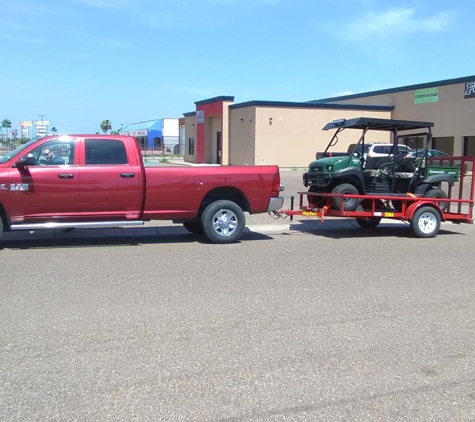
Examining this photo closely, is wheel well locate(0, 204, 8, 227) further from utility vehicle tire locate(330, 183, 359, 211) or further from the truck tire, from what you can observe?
utility vehicle tire locate(330, 183, 359, 211)

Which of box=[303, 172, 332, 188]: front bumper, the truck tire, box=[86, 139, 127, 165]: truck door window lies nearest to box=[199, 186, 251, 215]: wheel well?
the truck tire

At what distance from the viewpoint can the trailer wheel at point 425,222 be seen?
1233 centimetres

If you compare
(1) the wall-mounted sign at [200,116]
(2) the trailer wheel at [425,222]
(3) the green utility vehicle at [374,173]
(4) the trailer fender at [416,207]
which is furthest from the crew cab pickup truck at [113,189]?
(1) the wall-mounted sign at [200,116]

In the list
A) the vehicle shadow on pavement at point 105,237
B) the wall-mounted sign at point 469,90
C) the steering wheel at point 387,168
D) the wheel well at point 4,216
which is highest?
the wall-mounted sign at point 469,90

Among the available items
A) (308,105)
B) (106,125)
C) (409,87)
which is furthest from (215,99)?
(106,125)

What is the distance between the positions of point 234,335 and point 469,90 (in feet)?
104

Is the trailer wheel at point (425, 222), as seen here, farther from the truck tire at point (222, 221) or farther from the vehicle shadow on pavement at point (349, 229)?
the truck tire at point (222, 221)

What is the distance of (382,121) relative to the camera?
12.2 meters

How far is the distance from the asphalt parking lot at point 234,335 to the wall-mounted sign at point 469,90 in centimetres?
2597

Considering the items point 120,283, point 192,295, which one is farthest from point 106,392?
point 120,283

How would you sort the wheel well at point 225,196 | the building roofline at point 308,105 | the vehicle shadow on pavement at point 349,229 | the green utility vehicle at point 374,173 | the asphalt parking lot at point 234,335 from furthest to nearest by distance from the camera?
the building roofline at point 308,105 < the vehicle shadow on pavement at point 349,229 < the green utility vehicle at point 374,173 < the wheel well at point 225,196 < the asphalt parking lot at point 234,335

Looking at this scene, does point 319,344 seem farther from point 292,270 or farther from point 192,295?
point 292,270

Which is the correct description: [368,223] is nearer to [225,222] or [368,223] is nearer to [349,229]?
[349,229]

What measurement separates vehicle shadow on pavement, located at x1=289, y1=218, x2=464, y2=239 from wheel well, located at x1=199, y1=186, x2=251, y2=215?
7.26 feet
